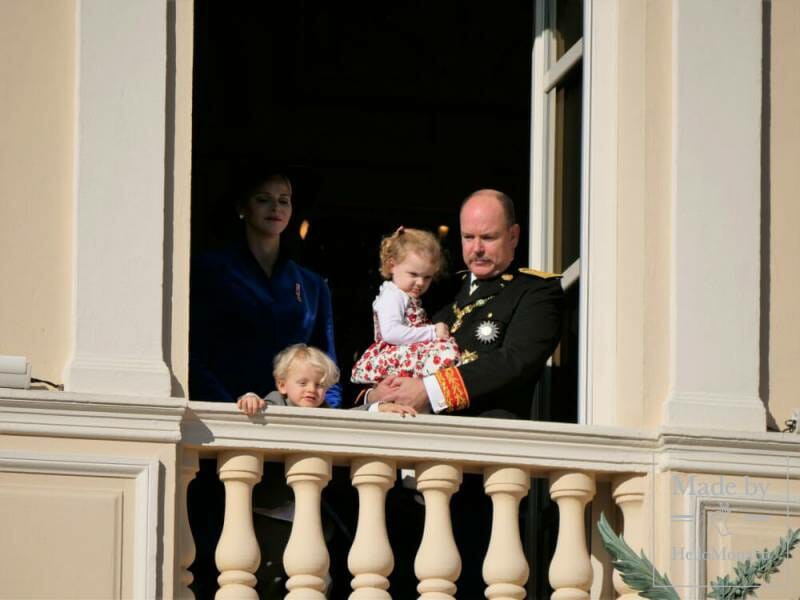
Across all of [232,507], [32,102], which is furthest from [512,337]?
[32,102]

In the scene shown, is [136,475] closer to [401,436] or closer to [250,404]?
[250,404]

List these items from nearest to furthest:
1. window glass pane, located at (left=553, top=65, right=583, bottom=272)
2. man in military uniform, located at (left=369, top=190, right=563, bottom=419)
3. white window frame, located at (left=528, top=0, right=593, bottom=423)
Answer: man in military uniform, located at (left=369, top=190, right=563, bottom=419) < white window frame, located at (left=528, top=0, right=593, bottom=423) < window glass pane, located at (left=553, top=65, right=583, bottom=272)

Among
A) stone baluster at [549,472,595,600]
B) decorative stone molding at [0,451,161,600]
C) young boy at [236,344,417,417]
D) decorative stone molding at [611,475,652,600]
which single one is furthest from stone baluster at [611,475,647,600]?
decorative stone molding at [0,451,161,600]

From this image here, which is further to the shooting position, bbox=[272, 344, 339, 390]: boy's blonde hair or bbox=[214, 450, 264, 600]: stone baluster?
bbox=[272, 344, 339, 390]: boy's blonde hair

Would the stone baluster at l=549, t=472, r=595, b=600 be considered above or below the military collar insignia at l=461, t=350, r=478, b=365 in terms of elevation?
below

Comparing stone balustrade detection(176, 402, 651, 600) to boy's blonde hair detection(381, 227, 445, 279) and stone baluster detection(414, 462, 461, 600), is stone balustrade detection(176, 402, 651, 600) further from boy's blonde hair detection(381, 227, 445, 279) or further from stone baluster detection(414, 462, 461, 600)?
boy's blonde hair detection(381, 227, 445, 279)

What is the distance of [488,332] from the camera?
31.1 feet

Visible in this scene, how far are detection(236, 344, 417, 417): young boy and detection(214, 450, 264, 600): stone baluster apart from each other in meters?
0.31

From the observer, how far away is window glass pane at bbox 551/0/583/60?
390 inches

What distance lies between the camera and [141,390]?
8.70 meters

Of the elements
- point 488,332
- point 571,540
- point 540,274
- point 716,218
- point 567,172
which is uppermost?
point 567,172

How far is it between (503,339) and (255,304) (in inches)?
37.1

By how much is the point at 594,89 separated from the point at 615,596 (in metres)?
1.82

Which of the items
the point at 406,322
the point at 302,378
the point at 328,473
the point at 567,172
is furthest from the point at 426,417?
the point at 567,172
